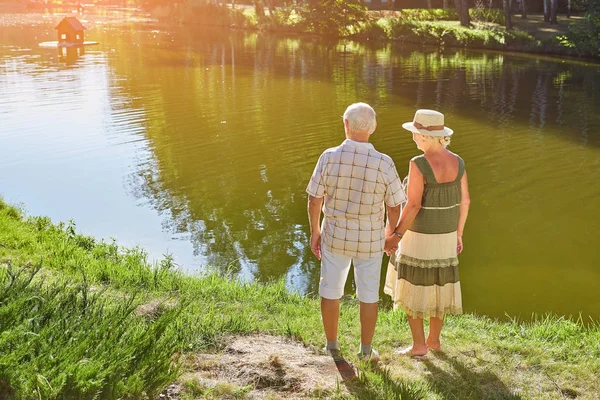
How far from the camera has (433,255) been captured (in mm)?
5074

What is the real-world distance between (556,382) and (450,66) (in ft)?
86.9

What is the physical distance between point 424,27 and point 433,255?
36988 millimetres

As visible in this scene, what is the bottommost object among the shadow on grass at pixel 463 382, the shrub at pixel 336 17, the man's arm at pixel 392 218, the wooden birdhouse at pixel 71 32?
the shadow on grass at pixel 463 382

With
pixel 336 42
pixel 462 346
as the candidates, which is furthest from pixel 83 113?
pixel 336 42

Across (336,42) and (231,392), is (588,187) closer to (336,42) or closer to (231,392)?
(231,392)

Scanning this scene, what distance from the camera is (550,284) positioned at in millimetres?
8797

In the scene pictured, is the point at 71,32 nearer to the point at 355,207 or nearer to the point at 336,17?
the point at 336,17

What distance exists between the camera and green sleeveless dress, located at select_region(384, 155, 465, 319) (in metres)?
5.03

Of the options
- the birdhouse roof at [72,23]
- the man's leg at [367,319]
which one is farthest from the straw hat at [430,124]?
the birdhouse roof at [72,23]

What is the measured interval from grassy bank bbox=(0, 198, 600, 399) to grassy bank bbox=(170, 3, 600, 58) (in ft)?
97.8

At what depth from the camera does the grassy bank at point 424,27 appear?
3509 centimetres

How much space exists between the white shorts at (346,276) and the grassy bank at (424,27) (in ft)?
102

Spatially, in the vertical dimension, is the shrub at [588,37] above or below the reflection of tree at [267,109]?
above

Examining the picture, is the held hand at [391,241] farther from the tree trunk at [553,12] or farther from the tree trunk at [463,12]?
the tree trunk at [553,12]
